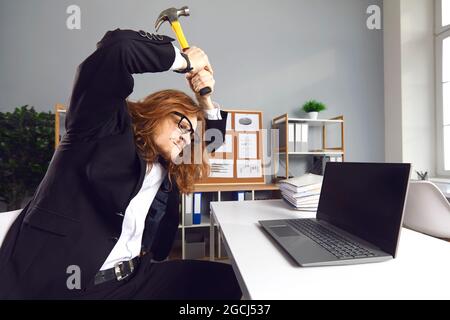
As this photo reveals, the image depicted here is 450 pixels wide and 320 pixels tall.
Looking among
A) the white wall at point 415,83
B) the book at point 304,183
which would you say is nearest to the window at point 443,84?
the white wall at point 415,83

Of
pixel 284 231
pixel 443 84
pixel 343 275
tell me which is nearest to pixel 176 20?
pixel 284 231

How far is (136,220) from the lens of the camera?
883 millimetres

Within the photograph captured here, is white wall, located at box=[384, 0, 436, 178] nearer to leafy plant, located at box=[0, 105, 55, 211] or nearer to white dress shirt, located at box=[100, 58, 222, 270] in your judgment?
white dress shirt, located at box=[100, 58, 222, 270]

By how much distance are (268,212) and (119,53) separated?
86 cm

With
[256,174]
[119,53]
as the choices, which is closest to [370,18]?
[256,174]

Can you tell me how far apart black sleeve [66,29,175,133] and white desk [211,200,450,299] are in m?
0.49

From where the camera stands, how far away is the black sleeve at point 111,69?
55cm

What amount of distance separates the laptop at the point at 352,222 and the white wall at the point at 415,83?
7.69 feet

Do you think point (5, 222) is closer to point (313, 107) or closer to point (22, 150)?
point (22, 150)

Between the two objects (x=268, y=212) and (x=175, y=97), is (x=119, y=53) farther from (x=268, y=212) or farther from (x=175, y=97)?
(x=268, y=212)

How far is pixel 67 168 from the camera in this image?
70 cm

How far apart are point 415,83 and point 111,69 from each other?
3216mm

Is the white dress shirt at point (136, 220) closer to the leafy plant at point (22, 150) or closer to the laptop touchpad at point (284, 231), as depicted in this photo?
the laptop touchpad at point (284, 231)

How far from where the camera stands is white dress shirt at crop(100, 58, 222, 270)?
84 centimetres
